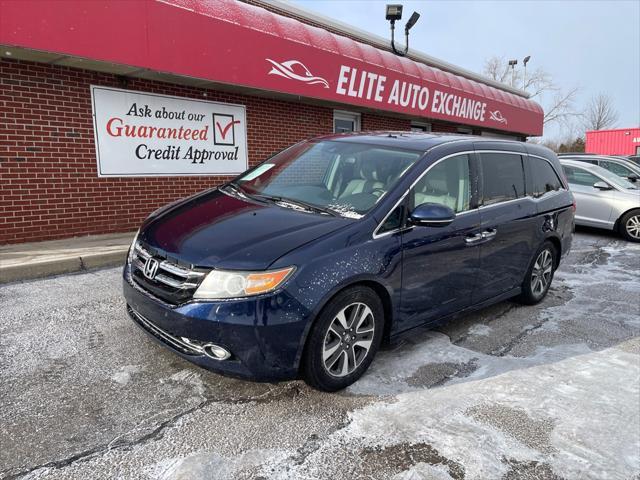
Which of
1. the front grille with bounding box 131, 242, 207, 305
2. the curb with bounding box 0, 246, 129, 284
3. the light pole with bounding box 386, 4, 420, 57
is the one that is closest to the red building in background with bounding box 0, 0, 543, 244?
the curb with bounding box 0, 246, 129, 284

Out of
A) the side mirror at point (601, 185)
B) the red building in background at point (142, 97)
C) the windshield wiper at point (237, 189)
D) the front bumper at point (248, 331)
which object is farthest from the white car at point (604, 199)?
the front bumper at point (248, 331)

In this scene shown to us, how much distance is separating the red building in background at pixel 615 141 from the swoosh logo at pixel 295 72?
32905mm

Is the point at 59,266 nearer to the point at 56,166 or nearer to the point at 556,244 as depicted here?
the point at 56,166

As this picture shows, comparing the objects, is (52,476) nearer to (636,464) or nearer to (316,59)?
(636,464)

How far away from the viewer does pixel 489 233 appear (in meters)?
3.83

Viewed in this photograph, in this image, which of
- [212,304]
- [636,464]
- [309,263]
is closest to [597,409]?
[636,464]

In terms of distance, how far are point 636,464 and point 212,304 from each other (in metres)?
2.39

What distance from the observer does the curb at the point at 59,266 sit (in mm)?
4879

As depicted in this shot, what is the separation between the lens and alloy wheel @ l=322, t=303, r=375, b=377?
282cm

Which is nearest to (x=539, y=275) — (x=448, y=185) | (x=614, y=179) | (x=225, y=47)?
(x=448, y=185)

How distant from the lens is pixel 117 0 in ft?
18.7

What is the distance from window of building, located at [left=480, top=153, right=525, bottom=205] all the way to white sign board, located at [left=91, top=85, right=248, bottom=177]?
5237 millimetres

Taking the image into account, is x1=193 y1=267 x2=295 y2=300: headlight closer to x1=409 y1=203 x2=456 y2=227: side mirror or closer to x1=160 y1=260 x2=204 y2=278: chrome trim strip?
x1=160 y1=260 x2=204 y2=278: chrome trim strip

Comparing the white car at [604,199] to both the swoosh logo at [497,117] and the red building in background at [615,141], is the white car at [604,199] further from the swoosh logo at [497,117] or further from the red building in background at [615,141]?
the red building in background at [615,141]
